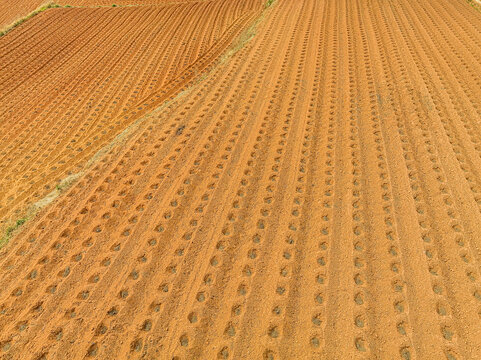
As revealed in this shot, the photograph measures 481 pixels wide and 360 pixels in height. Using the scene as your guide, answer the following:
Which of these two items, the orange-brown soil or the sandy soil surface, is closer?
the sandy soil surface

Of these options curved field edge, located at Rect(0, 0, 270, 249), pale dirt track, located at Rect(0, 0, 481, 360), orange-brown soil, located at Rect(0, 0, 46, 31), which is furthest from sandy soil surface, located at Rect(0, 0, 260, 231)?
orange-brown soil, located at Rect(0, 0, 46, 31)

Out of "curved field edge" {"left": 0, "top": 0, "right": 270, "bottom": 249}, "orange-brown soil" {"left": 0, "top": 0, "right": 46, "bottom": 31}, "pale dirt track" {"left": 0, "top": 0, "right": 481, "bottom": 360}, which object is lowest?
"pale dirt track" {"left": 0, "top": 0, "right": 481, "bottom": 360}

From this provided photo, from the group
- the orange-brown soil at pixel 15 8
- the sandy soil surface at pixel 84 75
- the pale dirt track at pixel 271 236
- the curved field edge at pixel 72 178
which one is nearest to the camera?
the pale dirt track at pixel 271 236

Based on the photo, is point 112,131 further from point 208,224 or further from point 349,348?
point 349,348

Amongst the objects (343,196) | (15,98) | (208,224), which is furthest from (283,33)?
(15,98)

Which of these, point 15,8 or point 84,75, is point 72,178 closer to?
point 84,75

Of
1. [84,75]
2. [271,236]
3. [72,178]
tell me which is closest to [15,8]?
[84,75]

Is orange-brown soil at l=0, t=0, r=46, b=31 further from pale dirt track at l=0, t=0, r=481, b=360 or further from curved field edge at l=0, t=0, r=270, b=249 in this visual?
pale dirt track at l=0, t=0, r=481, b=360

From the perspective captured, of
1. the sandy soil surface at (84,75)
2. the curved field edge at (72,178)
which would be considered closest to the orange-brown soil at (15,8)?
the sandy soil surface at (84,75)

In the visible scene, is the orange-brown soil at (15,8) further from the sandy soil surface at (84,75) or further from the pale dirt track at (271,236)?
the pale dirt track at (271,236)
